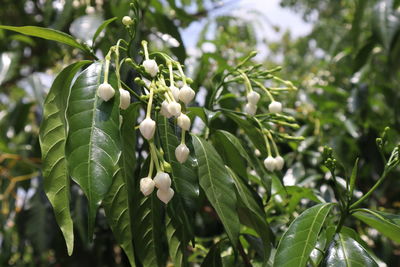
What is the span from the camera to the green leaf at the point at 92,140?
0.72m

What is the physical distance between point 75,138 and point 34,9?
2216 mm

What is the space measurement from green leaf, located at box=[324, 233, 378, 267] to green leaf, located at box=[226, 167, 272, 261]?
12 centimetres

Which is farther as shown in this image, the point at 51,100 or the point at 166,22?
the point at 166,22

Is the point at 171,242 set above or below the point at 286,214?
above

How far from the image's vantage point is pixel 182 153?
2.76ft

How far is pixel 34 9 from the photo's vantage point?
2742mm

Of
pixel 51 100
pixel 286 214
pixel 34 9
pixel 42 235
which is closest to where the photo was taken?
pixel 51 100

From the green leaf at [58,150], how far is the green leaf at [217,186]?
231 mm

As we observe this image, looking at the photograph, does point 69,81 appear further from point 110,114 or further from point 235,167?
point 235,167

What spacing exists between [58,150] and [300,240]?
1.37ft

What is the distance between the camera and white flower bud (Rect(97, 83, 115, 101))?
Answer: 776 mm

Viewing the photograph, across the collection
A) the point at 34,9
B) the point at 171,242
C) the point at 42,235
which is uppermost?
the point at 171,242

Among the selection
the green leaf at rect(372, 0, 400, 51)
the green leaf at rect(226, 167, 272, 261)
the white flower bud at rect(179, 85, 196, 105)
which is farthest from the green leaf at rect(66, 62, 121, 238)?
the green leaf at rect(372, 0, 400, 51)

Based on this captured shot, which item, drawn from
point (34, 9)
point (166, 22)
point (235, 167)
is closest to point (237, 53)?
point (166, 22)
